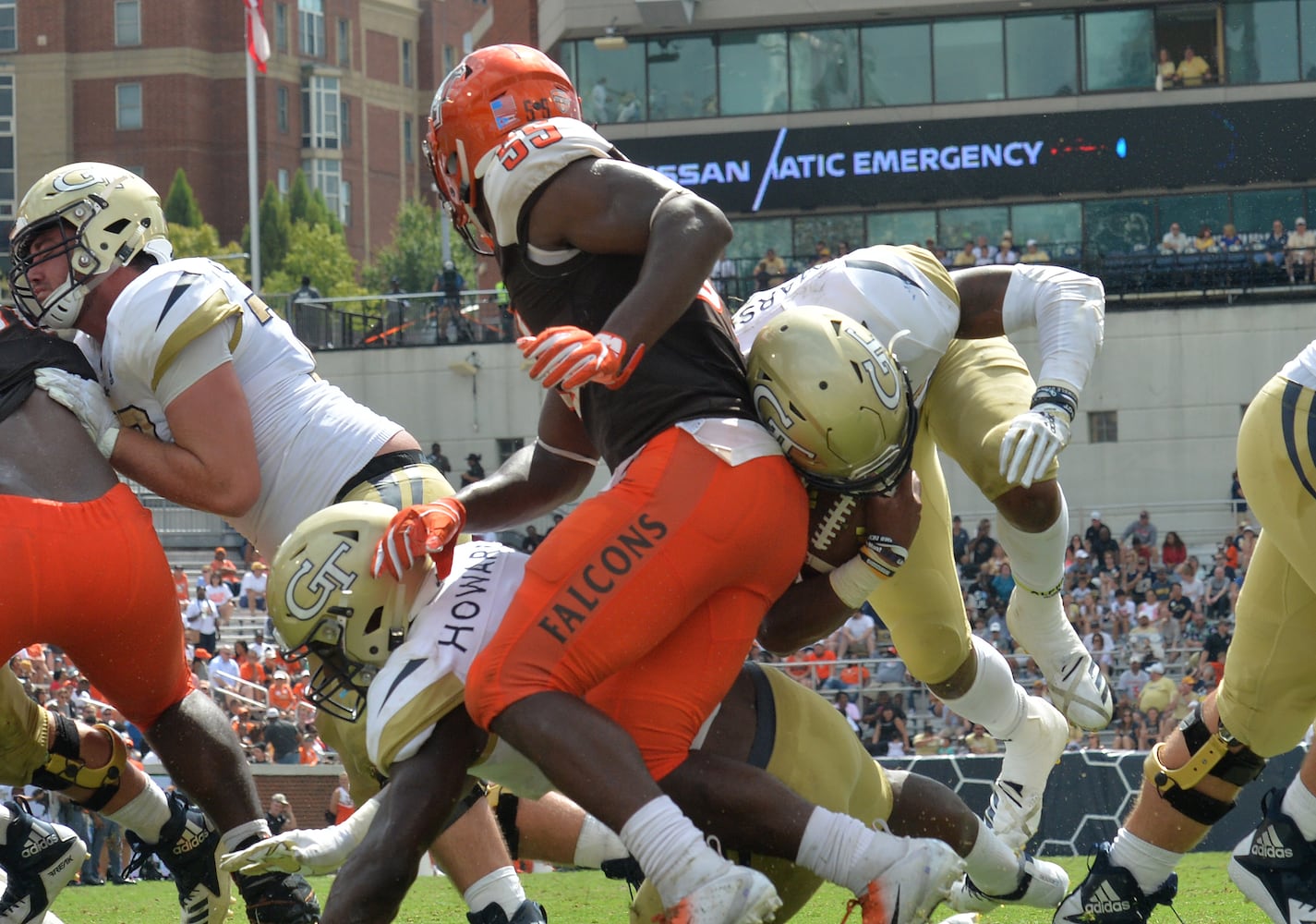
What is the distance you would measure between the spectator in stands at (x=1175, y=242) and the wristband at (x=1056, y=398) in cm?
2115

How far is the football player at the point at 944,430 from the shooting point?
398 cm

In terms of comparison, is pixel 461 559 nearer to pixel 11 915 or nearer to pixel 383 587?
pixel 383 587

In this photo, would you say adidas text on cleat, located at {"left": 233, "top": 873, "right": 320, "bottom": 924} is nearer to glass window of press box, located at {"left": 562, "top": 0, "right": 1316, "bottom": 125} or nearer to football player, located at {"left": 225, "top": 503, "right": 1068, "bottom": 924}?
football player, located at {"left": 225, "top": 503, "right": 1068, "bottom": 924}

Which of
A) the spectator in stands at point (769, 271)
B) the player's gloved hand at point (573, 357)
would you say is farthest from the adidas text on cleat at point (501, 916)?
the spectator in stands at point (769, 271)

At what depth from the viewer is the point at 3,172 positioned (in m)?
58.6

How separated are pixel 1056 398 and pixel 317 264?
52.1 metres

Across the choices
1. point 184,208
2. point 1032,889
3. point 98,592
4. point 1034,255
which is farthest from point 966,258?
point 184,208

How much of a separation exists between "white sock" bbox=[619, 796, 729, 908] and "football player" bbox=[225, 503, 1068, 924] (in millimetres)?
270

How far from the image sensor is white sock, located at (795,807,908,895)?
3.64 meters

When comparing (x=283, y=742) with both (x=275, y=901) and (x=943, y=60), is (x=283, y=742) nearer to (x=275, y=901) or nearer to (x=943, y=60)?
(x=275, y=901)

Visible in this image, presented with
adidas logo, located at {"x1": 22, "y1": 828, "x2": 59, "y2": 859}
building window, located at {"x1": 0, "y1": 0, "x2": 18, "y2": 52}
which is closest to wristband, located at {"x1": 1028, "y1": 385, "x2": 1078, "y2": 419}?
adidas logo, located at {"x1": 22, "y1": 828, "x2": 59, "y2": 859}

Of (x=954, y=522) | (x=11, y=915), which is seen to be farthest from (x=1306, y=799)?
(x=954, y=522)

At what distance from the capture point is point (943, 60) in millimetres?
26734

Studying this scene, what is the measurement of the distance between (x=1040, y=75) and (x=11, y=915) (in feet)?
78.1
